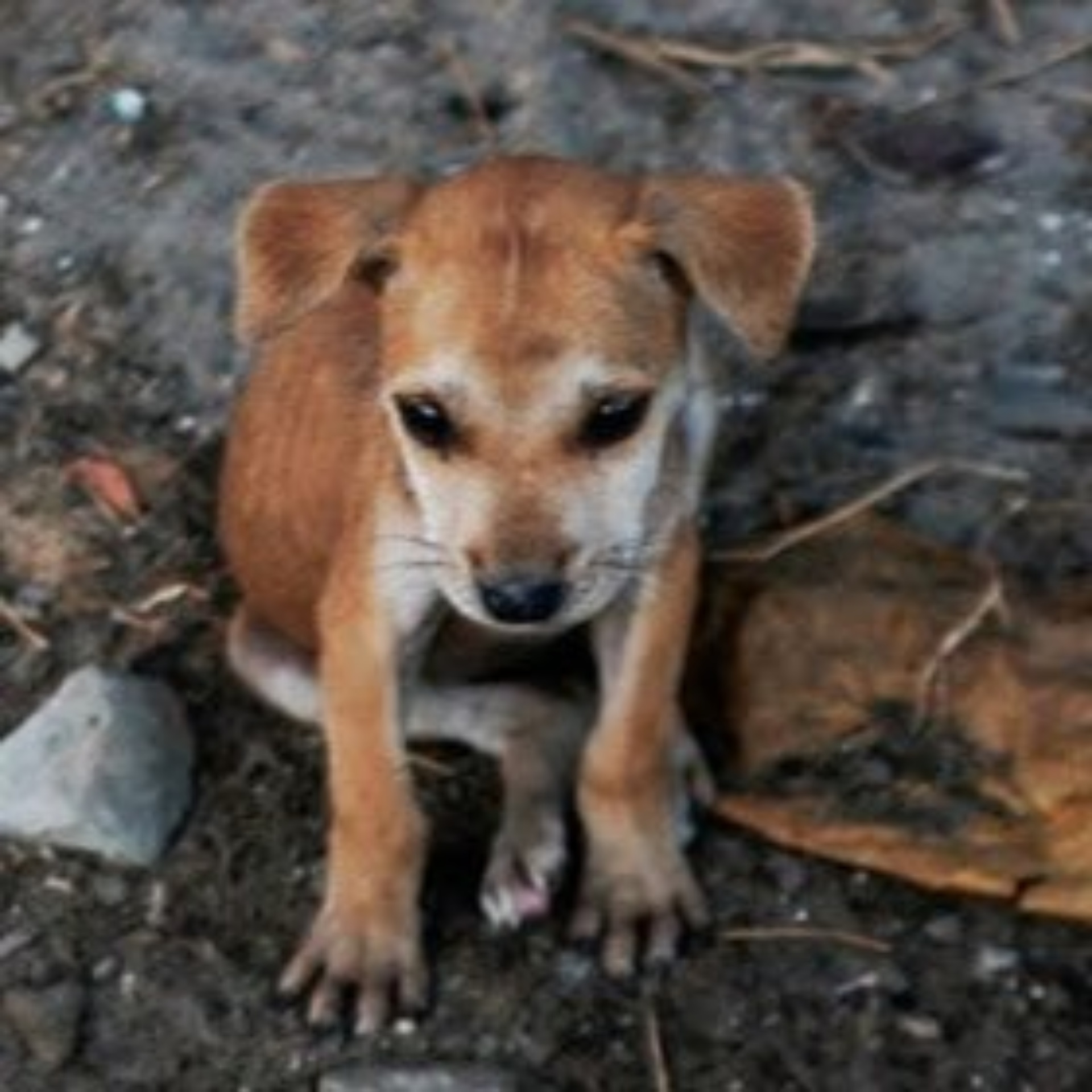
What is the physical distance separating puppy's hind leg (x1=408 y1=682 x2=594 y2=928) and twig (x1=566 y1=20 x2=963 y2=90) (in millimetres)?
1780

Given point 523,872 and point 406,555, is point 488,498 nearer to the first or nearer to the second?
point 406,555

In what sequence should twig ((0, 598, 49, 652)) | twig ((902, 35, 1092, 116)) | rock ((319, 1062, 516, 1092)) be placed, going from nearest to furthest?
rock ((319, 1062, 516, 1092)) < twig ((0, 598, 49, 652)) < twig ((902, 35, 1092, 116))

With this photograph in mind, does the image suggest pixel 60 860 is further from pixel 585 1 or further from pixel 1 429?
pixel 585 1

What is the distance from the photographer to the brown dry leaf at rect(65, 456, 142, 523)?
7.12m

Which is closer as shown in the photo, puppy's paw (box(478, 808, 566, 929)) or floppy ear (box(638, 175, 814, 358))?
floppy ear (box(638, 175, 814, 358))

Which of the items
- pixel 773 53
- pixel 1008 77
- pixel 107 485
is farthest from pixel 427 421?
pixel 1008 77

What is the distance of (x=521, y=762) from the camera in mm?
6465

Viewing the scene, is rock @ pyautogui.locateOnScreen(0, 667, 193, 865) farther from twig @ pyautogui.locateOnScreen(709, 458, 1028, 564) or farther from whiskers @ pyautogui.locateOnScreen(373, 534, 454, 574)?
twig @ pyautogui.locateOnScreen(709, 458, 1028, 564)

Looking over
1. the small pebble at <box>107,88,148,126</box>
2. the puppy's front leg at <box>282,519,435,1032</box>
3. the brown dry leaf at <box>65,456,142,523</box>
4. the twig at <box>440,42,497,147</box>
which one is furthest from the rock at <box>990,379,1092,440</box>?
the small pebble at <box>107,88,148,126</box>

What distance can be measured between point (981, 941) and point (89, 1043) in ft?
5.37

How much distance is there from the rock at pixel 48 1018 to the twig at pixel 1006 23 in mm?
3149

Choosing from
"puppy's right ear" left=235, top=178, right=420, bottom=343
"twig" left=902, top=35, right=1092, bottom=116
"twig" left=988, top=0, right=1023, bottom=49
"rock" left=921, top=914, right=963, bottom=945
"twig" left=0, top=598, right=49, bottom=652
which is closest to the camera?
"puppy's right ear" left=235, top=178, right=420, bottom=343

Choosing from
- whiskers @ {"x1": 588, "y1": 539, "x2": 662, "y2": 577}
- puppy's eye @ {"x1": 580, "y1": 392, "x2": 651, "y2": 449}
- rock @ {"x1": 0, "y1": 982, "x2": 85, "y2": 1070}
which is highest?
puppy's eye @ {"x1": 580, "y1": 392, "x2": 651, "y2": 449}

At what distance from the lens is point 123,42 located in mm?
7984
